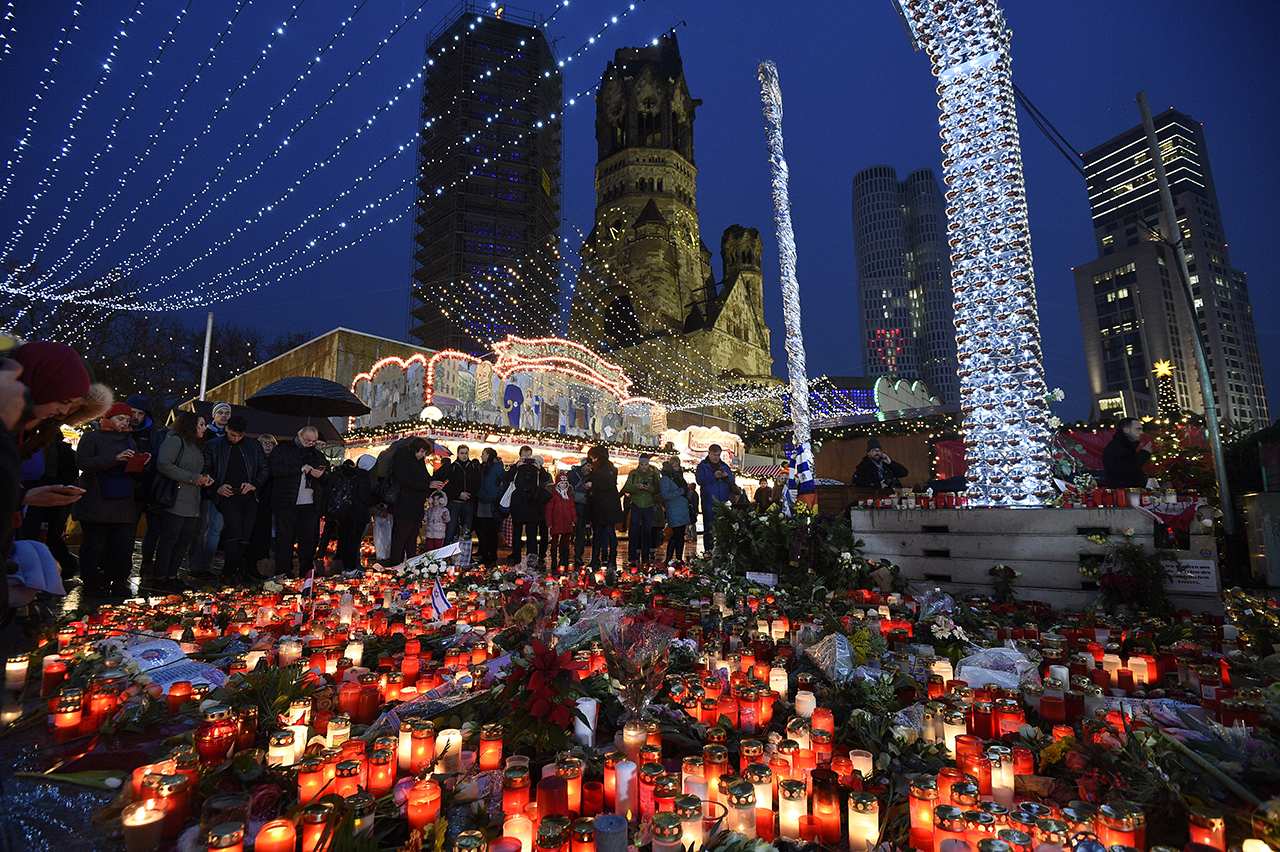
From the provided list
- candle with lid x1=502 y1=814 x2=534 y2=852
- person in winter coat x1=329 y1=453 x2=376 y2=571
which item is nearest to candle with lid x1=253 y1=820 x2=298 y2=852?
candle with lid x1=502 y1=814 x2=534 y2=852

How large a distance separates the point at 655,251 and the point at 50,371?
134 feet

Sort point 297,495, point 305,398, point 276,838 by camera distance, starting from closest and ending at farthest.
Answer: point 276,838 → point 297,495 → point 305,398

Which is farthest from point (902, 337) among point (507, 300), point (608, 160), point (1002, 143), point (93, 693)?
point (93, 693)

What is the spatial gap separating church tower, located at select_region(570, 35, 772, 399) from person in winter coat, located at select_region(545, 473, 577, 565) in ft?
91.6

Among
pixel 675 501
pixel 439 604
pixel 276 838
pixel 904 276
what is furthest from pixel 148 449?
pixel 904 276

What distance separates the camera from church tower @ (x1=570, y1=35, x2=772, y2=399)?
39.0 metres

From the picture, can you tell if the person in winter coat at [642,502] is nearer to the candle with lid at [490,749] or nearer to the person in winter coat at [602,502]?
the person in winter coat at [602,502]

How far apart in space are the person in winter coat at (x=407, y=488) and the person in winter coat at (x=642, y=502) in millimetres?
2792

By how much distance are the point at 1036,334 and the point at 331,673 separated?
6.66 meters

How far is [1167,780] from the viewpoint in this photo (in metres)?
1.76

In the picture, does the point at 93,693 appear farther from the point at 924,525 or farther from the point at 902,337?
the point at 902,337

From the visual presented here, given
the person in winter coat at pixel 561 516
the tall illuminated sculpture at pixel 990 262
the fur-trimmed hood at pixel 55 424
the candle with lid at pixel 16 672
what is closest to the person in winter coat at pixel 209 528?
the person in winter coat at pixel 561 516

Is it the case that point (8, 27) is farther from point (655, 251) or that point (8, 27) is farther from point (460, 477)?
point (655, 251)

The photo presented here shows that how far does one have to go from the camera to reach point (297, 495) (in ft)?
22.1
